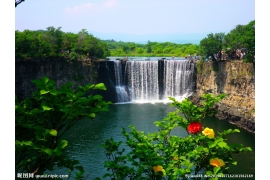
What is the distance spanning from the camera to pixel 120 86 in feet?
64.7

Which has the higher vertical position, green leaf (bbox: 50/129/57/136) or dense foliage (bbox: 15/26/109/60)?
dense foliage (bbox: 15/26/109/60)

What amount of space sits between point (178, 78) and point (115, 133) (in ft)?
27.3

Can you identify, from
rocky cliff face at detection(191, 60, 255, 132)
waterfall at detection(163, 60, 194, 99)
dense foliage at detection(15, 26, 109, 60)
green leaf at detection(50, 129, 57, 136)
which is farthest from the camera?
waterfall at detection(163, 60, 194, 99)

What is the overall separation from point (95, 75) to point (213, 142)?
16.7 meters

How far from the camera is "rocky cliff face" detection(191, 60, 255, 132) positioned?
1388 cm

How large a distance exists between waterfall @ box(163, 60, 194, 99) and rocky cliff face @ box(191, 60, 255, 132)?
1643 mm

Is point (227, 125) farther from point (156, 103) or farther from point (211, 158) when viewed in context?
point (211, 158)

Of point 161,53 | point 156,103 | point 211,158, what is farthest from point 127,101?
point 211,158

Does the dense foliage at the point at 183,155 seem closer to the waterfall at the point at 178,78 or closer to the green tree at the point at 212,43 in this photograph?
the green tree at the point at 212,43

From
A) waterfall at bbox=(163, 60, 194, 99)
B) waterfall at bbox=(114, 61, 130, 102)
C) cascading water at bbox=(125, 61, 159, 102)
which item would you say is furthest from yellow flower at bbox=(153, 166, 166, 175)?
cascading water at bbox=(125, 61, 159, 102)

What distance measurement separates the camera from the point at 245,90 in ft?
47.6

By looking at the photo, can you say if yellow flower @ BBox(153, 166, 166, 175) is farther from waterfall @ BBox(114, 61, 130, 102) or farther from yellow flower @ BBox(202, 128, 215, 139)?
waterfall @ BBox(114, 61, 130, 102)

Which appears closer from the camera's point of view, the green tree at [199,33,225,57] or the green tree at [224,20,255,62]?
the green tree at [224,20,255,62]

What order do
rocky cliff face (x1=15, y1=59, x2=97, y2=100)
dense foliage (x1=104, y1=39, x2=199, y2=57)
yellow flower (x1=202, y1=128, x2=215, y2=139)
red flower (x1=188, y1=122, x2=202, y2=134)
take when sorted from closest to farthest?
yellow flower (x1=202, y1=128, x2=215, y2=139) → red flower (x1=188, y1=122, x2=202, y2=134) → rocky cliff face (x1=15, y1=59, x2=97, y2=100) → dense foliage (x1=104, y1=39, x2=199, y2=57)
